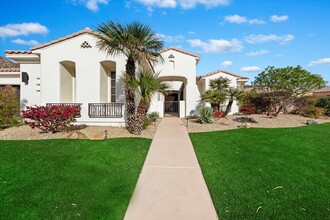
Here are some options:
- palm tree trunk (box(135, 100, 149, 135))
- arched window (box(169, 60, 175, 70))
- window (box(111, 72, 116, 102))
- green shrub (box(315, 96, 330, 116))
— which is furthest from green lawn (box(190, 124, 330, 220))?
green shrub (box(315, 96, 330, 116))

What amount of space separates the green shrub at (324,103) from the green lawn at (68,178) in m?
19.6

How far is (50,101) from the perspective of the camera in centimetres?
1143

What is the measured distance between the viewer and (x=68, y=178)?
15.0 ft

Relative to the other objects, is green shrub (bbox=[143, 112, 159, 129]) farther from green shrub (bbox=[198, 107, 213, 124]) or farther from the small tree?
the small tree

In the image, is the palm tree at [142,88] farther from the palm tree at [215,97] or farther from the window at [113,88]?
the palm tree at [215,97]

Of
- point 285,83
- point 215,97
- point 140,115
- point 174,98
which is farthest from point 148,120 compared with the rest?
point 174,98

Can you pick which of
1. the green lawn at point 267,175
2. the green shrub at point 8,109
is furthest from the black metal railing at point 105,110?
the green lawn at point 267,175

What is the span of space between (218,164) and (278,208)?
87.8 inches

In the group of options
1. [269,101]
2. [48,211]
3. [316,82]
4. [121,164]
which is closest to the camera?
[48,211]

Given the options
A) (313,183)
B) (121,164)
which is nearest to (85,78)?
(121,164)

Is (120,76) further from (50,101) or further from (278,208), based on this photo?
(278,208)

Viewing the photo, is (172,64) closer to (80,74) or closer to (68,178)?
(80,74)

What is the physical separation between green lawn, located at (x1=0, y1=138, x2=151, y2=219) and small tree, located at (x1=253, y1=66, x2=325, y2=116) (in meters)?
13.2

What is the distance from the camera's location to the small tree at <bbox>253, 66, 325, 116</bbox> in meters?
14.6
